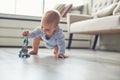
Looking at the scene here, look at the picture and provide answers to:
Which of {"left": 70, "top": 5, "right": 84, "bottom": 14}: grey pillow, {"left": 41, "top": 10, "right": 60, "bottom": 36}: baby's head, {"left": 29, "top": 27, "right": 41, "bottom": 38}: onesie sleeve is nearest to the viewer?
{"left": 41, "top": 10, "right": 60, "bottom": 36}: baby's head

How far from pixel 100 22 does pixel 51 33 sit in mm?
948

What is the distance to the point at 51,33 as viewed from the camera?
69.4 inches

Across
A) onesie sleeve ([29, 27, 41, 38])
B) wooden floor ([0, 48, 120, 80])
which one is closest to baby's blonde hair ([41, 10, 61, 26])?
onesie sleeve ([29, 27, 41, 38])

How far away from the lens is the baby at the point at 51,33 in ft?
5.49

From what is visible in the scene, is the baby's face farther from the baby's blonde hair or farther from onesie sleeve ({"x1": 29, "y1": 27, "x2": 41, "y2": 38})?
onesie sleeve ({"x1": 29, "y1": 27, "x2": 41, "y2": 38})

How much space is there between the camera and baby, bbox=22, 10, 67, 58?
1.67 m

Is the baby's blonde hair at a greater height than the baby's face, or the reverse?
the baby's blonde hair

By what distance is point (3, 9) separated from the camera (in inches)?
161

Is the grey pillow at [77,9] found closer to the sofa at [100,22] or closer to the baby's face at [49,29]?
the sofa at [100,22]

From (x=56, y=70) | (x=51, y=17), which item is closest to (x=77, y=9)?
(x=51, y=17)

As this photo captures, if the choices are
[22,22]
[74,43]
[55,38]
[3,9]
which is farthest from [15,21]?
[55,38]

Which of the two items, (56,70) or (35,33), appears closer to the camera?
(56,70)

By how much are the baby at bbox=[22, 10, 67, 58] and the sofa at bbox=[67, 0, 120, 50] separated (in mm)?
724

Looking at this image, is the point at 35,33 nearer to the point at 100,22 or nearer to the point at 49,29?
the point at 49,29
